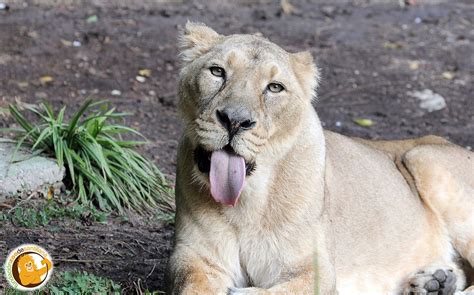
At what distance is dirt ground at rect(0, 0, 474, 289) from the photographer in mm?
8570

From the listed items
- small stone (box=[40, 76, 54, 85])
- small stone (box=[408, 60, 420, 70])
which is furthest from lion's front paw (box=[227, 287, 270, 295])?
small stone (box=[408, 60, 420, 70])

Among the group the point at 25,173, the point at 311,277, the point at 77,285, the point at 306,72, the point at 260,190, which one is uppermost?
the point at 306,72

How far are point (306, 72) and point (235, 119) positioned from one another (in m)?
0.80

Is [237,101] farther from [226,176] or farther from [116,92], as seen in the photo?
[116,92]

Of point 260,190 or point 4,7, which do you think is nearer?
point 260,190

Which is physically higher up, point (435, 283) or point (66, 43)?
point (435, 283)

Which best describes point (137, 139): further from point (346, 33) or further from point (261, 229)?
point (346, 33)

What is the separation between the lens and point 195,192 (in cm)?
460

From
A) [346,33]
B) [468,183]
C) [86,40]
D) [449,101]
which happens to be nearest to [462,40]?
[346,33]

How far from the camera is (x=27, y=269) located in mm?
4477

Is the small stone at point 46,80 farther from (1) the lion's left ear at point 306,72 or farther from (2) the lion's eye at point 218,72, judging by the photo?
(2) the lion's eye at point 218,72

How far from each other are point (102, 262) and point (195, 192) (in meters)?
0.99

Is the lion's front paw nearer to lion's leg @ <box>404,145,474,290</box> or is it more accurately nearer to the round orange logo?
the round orange logo

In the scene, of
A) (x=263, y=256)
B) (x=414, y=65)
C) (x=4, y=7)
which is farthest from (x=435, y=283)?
(x=4, y=7)
